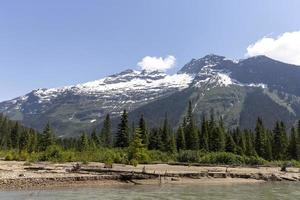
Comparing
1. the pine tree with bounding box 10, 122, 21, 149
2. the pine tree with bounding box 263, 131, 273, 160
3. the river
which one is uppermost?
the pine tree with bounding box 10, 122, 21, 149

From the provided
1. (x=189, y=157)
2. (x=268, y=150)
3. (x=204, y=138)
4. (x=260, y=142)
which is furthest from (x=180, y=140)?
(x=189, y=157)

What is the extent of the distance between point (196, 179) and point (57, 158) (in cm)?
3090

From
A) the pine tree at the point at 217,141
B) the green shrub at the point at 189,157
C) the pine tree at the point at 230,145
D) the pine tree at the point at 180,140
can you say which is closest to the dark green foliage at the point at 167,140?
the pine tree at the point at 180,140

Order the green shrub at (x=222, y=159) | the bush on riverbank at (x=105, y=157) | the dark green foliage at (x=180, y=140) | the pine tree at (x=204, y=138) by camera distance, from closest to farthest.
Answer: the bush on riverbank at (x=105, y=157), the green shrub at (x=222, y=159), the pine tree at (x=204, y=138), the dark green foliage at (x=180, y=140)

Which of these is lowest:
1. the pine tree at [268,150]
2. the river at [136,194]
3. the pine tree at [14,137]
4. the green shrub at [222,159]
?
the river at [136,194]

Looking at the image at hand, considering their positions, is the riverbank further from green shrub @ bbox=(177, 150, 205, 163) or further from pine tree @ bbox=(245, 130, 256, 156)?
pine tree @ bbox=(245, 130, 256, 156)

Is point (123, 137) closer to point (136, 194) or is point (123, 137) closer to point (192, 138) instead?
point (192, 138)

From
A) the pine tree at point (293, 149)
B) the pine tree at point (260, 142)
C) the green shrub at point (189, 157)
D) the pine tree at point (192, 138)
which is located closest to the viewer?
the green shrub at point (189, 157)

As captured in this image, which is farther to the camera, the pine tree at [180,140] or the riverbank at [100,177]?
the pine tree at [180,140]

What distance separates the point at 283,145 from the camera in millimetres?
126875

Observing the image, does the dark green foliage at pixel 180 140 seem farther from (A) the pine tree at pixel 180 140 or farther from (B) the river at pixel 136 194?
(B) the river at pixel 136 194

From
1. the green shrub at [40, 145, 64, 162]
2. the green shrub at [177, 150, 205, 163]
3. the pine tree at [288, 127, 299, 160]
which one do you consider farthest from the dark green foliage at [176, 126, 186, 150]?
the green shrub at [40, 145, 64, 162]

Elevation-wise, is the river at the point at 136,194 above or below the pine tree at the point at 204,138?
below

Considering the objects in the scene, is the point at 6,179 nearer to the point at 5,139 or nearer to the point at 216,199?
the point at 216,199
